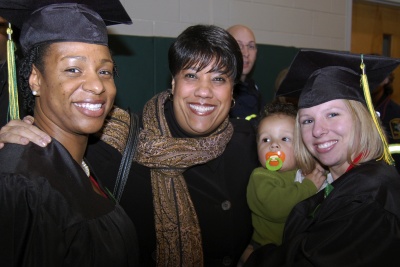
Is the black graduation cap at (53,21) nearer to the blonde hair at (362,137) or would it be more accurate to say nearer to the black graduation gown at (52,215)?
the black graduation gown at (52,215)

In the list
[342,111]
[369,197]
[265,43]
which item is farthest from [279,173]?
[265,43]

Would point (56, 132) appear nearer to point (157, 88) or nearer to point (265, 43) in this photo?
point (157, 88)

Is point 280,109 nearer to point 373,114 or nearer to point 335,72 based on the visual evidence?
point 335,72

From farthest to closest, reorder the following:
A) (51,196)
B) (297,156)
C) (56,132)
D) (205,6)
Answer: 1. (205,6)
2. (297,156)
3. (56,132)
4. (51,196)

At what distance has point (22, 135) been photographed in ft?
4.35

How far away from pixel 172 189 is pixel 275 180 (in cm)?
56

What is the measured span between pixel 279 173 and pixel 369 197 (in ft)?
2.37

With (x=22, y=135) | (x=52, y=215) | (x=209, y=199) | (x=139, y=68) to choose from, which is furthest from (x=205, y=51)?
(x=139, y=68)

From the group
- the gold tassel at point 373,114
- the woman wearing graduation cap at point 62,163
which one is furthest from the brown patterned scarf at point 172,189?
the gold tassel at point 373,114

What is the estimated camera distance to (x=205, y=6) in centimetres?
390

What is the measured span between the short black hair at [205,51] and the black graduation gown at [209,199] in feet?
1.59

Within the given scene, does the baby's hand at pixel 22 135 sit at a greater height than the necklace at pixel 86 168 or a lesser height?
greater

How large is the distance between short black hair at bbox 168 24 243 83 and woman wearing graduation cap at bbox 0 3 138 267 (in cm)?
57

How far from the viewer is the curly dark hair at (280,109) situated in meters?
2.35
